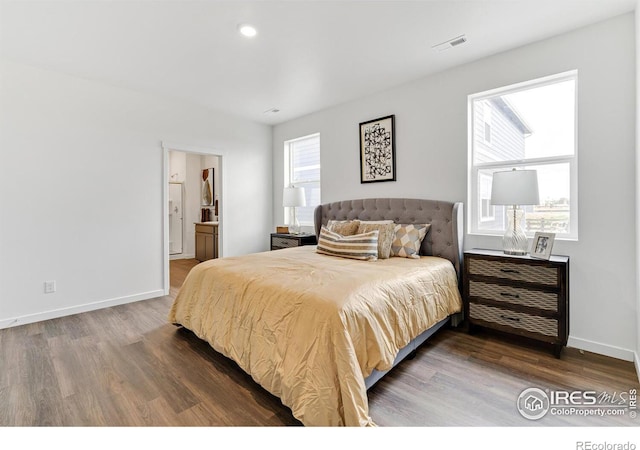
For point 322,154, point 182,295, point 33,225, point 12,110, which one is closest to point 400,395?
point 182,295

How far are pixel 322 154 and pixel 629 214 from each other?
3347 mm

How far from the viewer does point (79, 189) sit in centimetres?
334

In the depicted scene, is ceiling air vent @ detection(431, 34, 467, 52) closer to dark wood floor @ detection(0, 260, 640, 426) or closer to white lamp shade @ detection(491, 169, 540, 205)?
white lamp shade @ detection(491, 169, 540, 205)

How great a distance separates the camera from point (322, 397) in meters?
1.46

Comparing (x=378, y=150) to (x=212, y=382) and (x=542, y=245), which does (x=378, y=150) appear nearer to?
(x=542, y=245)

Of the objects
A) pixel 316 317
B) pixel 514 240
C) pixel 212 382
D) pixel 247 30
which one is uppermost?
pixel 247 30

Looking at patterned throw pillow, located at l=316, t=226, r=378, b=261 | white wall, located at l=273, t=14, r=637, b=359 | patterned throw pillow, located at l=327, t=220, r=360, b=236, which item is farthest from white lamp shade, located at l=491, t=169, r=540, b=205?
patterned throw pillow, located at l=327, t=220, r=360, b=236

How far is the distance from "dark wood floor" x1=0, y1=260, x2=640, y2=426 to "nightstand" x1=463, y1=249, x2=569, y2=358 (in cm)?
18

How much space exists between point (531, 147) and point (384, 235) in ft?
5.16

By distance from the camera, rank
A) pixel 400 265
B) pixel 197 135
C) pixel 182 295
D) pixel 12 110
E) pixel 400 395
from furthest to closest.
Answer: pixel 197 135 → pixel 12 110 → pixel 182 295 → pixel 400 265 → pixel 400 395

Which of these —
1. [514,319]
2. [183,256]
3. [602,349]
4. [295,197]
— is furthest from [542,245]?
[183,256]

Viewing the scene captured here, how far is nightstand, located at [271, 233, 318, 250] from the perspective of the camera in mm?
4355

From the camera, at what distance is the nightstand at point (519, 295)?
2.28 metres
